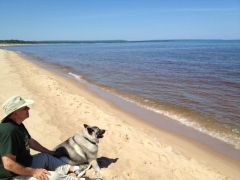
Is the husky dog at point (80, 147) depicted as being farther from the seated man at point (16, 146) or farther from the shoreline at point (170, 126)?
the shoreline at point (170, 126)

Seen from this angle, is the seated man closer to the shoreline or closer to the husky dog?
the husky dog

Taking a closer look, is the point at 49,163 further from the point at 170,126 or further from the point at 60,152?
the point at 170,126

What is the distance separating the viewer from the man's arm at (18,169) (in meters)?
4.12

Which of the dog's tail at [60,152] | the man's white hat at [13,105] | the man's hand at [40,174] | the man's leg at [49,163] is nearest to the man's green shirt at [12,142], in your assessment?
the man's white hat at [13,105]

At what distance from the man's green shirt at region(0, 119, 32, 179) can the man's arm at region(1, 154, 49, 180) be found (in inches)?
3.0

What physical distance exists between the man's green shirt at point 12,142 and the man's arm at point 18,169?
0.25 feet

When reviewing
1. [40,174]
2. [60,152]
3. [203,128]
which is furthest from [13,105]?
[203,128]

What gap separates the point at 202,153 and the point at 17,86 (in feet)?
31.8

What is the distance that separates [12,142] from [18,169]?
17.9 inches

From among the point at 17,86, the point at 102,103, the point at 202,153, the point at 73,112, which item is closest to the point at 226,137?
the point at 202,153

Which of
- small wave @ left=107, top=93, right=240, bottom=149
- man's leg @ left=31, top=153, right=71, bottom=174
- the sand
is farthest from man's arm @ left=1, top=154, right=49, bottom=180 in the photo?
small wave @ left=107, top=93, right=240, bottom=149

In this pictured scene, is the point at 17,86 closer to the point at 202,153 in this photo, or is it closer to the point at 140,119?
the point at 140,119

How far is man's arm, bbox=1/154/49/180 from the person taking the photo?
162 inches

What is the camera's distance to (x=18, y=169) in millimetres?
4281
